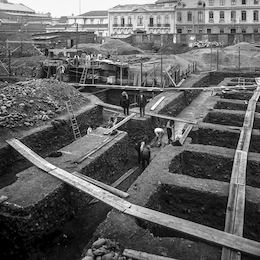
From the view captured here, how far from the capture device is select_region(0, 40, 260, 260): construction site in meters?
5.70

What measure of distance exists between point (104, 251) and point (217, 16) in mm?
50332

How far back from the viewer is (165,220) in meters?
5.96

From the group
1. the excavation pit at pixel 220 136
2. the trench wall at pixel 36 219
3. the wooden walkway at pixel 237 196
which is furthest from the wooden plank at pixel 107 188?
the excavation pit at pixel 220 136

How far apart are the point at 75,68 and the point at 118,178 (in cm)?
1420

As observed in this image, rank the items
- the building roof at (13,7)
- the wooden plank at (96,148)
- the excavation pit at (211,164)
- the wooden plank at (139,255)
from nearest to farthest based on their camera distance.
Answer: the wooden plank at (139,255) < the wooden plank at (96,148) < the excavation pit at (211,164) < the building roof at (13,7)

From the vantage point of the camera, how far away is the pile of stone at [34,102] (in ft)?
39.1

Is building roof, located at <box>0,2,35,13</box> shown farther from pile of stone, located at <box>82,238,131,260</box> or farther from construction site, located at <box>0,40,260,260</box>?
pile of stone, located at <box>82,238,131,260</box>

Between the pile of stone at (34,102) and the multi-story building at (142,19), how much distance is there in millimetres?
37377

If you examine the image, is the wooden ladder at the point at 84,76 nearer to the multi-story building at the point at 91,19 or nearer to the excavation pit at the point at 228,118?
the excavation pit at the point at 228,118

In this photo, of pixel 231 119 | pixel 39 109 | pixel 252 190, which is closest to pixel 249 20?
pixel 231 119

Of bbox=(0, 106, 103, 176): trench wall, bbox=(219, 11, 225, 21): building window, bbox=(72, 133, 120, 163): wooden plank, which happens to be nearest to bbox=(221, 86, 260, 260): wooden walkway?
bbox=(72, 133, 120, 163): wooden plank

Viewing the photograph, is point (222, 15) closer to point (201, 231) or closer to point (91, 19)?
point (91, 19)

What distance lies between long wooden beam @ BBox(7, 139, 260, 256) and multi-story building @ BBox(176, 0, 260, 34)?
155 feet

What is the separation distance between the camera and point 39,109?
13250 millimetres
